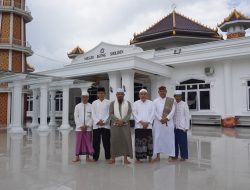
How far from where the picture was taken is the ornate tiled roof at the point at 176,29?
715 inches

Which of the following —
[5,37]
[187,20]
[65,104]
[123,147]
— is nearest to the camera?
[123,147]

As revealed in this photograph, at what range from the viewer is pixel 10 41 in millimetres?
17812

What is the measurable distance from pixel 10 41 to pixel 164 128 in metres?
15.3

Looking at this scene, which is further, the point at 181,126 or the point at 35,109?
the point at 35,109

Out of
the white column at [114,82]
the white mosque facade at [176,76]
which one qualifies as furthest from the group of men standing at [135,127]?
the white column at [114,82]

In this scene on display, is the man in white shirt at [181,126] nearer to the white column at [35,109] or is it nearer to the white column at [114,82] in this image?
the white column at [114,82]

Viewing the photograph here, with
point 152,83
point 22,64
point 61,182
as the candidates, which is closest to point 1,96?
point 22,64

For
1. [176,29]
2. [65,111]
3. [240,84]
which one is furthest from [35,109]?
[240,84]

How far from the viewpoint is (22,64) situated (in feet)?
62.1

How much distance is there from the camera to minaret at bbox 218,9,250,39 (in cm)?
1916

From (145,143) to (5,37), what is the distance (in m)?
15.6

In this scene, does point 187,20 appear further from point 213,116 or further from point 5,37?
point 5,37

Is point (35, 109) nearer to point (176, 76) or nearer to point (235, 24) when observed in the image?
point (176, 76)

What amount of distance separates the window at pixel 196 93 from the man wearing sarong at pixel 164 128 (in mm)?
9753
